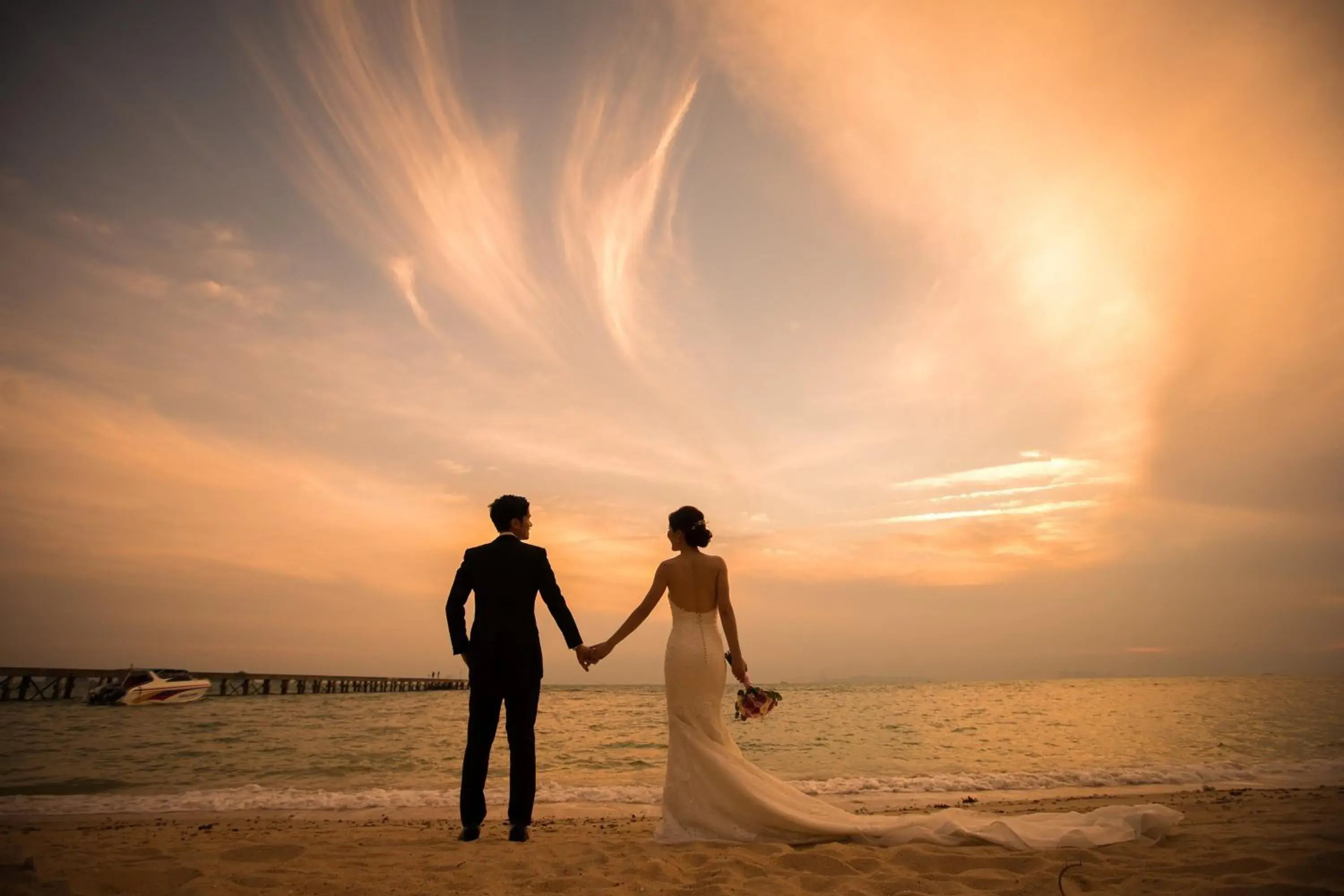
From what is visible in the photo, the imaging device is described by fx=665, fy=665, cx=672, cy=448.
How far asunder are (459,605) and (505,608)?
1.80ft

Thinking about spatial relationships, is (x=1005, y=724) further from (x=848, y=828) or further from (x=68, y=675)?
(x=68, y=675)

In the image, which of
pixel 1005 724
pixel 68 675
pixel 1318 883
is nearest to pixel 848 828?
pixel 1318 883

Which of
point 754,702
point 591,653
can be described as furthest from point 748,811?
point 591,653

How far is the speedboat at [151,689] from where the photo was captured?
3631 cm

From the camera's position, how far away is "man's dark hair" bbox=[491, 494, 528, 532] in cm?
626

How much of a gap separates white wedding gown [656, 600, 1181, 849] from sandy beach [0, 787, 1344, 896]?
0.17 meters

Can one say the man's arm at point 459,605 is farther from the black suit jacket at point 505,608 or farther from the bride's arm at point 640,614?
the bride's arm at point 640,614

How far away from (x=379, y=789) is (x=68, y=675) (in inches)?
2137

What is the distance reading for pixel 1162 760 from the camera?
12297 mm

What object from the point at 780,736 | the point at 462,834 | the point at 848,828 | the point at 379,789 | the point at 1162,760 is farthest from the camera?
the point at 780,736

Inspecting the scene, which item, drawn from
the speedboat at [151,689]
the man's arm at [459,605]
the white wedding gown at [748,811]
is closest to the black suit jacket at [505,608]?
the man's arm at [459,605]

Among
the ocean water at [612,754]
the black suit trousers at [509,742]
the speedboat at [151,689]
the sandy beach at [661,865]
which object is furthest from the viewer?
the speedboat at [151,689]

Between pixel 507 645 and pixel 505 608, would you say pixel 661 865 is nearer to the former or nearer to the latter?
pixel 507 645

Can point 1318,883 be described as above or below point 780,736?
above
